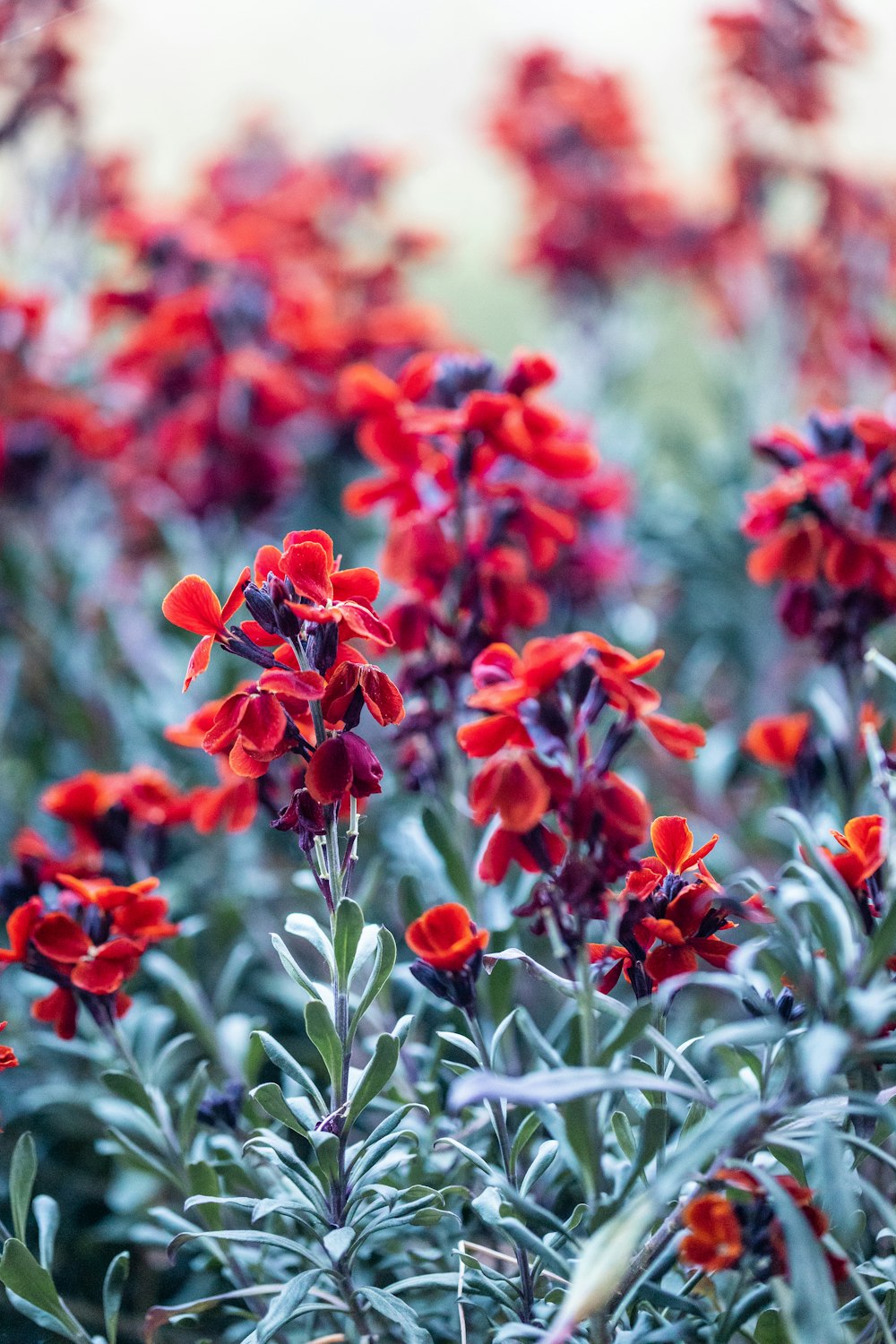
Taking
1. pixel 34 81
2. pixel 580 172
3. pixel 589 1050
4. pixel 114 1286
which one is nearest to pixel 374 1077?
pixel 589 1050

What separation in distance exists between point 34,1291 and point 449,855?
0.40 m

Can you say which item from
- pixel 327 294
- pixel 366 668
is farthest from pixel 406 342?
pixel 366 668

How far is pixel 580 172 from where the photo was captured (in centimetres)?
220

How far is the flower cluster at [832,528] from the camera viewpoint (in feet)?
3.01

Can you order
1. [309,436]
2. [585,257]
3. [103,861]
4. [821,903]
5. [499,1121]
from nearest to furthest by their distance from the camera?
[821,903] < [499,1121] < [103,861] < [309,436] < [585,257]

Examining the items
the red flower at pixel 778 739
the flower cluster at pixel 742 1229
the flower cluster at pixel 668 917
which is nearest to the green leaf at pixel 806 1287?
the flower cluster at pixel 742 1229

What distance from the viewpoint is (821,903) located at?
570 mm

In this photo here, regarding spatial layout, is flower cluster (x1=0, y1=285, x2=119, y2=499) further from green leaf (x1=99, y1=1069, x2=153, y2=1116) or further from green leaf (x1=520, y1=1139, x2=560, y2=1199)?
green leaf (x1=520, y1=1139, x2=560, y2=1199)

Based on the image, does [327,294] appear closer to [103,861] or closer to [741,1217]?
[103,861]

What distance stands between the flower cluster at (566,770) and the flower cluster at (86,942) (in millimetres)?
247

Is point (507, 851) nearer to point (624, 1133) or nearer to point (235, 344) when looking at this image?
point (624, 1133)

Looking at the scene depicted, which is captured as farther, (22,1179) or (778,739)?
(778,739)

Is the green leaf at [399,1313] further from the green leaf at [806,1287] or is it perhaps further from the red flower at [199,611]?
the red flower at [199,611]

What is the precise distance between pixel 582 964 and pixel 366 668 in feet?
0.65
